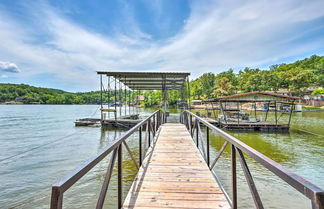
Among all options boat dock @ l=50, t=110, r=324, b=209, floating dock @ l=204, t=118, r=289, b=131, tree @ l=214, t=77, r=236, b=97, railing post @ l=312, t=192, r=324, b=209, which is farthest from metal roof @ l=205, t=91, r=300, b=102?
tree @ l=214, t=77, r=236, b=97

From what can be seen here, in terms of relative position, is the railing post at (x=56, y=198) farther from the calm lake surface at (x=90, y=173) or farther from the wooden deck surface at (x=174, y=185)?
the calm lake surface at (x=90, y=173)

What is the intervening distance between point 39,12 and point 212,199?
12.3 m

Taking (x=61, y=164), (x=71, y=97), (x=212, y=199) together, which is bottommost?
(x=61, y=164)

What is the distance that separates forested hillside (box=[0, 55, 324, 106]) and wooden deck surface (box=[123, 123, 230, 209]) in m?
16.0

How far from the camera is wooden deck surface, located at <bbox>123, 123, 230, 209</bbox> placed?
1987 millimetres

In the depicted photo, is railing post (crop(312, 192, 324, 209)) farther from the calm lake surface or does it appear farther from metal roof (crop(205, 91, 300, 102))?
metal roof (crop(205, 91, 300, 102))

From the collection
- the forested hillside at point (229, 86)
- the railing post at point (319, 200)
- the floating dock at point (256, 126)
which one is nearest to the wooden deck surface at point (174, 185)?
the railing post at point (319, 200)

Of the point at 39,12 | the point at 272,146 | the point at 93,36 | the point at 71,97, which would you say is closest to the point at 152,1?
the point at 93,36

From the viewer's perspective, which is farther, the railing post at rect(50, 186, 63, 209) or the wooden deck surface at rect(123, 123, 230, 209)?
the wooden deck surface at rect(123, 123, 230, 209)

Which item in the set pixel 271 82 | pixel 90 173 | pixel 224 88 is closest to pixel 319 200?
pixel 90 173

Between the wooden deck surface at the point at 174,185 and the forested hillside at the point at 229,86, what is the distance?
16.0 m

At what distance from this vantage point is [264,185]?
171 inches

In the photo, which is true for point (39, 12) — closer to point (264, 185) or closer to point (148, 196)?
point (148, 196)

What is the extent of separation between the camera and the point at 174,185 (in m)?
2.44
